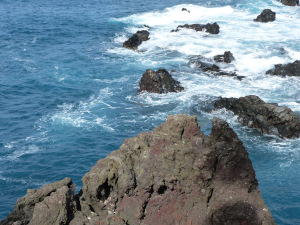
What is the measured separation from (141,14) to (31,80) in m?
35.1

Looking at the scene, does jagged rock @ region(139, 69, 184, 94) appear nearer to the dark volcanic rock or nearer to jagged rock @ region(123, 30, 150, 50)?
jagged rock @ region(123, 30, 150, 50)

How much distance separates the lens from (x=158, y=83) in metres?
34.0

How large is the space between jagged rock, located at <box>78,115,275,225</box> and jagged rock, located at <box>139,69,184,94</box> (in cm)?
2071

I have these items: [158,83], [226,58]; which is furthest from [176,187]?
[226,58]

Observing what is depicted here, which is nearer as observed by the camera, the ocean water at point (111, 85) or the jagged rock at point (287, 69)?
the ocean water at point (111, 85)

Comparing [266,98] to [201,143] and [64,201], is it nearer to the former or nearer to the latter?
[201,143]

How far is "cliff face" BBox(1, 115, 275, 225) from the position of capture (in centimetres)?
1266

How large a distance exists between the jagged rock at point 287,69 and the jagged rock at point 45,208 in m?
29.8

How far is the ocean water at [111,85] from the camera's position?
76.4 feet

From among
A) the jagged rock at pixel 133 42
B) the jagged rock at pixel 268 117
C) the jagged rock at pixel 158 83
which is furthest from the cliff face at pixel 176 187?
the jagged rock at pixel 133 42

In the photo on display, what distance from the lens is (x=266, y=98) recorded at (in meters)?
32.2

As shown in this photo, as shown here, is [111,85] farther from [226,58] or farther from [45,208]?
[45,208]

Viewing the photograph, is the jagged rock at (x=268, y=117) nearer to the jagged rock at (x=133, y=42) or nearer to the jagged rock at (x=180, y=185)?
the jagged rock at (x=180, y=185)

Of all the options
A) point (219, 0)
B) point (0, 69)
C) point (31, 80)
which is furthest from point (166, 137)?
point (219, 0)
